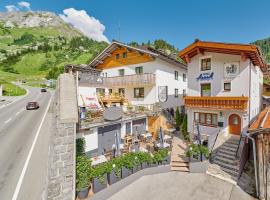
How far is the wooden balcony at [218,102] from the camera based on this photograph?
13.8 meters

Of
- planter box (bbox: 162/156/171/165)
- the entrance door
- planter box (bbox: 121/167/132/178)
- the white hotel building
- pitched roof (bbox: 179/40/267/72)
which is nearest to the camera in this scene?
planter box (bbox: 121/167/132/178)

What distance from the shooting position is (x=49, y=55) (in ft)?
357

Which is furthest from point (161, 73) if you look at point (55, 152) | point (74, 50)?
point (74, 50)

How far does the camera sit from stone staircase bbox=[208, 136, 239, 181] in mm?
11828

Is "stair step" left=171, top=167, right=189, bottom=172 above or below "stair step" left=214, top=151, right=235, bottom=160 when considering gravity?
below

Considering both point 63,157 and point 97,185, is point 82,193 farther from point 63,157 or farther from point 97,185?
point 63,157

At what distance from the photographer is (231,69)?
49.3 ft

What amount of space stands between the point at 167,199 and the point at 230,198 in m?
3.74

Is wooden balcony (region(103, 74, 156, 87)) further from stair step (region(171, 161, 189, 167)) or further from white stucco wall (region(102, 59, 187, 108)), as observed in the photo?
stair step (region(171, 161, 189, 167))

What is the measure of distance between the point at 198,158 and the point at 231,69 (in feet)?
28.7

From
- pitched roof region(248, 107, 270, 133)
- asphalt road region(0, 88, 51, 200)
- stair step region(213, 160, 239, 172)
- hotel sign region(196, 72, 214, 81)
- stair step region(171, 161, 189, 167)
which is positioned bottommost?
stair step region(171, 161, 189, 167)

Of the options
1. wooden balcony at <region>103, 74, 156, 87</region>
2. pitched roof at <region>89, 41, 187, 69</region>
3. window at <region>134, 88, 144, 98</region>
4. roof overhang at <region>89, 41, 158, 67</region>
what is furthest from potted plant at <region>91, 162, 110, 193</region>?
roof overhang at <region>89, 41, 158, 67</region>

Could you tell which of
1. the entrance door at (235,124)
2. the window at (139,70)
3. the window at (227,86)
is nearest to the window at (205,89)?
the window at (227,86)

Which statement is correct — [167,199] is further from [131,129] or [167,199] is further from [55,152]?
[131,129]
